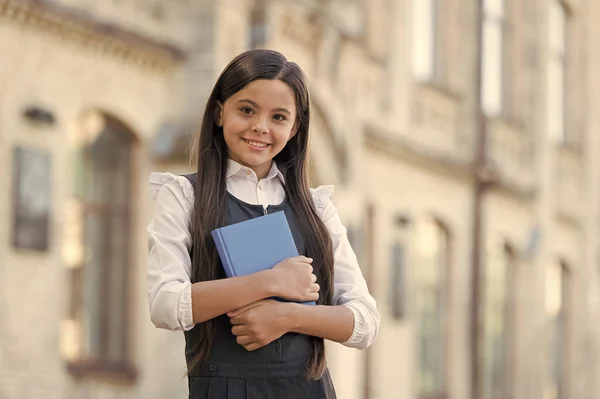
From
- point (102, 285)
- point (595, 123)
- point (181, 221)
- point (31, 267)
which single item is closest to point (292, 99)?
point (181, 221)

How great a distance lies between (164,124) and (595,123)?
15000 mm

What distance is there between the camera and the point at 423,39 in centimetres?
2106

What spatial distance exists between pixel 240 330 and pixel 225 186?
14.3 inches

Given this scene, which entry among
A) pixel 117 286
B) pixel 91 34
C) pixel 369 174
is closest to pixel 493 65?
pixel 369 174

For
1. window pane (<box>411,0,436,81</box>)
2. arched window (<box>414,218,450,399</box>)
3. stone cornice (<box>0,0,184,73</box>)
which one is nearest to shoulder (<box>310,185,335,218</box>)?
stone cornice (<box>0,0,184,73</box>)

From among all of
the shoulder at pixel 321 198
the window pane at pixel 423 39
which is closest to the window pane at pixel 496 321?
the window pane at pixel 423 39

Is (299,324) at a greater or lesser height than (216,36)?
lesser

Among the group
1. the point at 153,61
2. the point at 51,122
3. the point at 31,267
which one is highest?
the point at 153,61

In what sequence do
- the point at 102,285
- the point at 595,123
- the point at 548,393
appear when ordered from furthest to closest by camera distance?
the point at 595,123 < the point at 548,393 < the point at 102,285

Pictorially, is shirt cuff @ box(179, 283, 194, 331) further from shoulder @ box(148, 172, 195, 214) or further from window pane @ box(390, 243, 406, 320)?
window pane @ box(390, 243, 406, 320)

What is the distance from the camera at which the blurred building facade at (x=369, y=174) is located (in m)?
12.2

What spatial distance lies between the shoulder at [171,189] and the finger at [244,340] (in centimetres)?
32

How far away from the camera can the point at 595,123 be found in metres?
27.4

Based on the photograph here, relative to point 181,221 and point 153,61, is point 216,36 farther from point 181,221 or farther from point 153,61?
point 181,221
